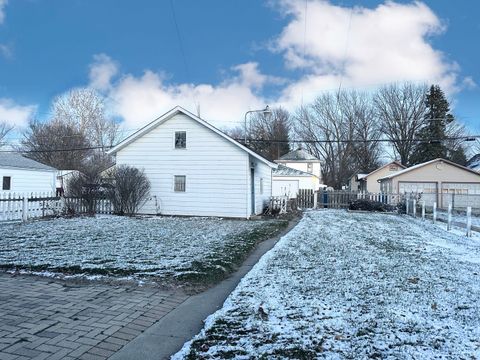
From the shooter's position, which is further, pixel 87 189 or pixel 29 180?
pixel 29 180

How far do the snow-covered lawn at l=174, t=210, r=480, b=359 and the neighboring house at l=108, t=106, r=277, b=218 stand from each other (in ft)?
33.6

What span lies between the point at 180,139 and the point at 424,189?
78.8 ft

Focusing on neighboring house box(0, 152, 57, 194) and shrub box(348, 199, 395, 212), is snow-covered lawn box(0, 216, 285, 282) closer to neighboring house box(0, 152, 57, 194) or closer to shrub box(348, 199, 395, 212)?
neighboring house box(0, 152, 57, 194)

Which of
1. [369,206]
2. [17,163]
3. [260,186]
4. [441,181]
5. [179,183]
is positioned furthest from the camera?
[441,181]

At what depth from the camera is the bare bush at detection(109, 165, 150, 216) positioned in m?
18.9

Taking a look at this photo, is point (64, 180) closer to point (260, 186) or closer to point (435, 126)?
point (260, 186)

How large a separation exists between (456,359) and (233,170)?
15.6 metres

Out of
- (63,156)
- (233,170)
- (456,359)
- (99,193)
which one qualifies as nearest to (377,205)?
(233,170)

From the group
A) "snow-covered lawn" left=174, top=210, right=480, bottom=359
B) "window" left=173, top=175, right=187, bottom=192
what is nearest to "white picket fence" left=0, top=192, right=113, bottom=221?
"window" left=173, top=175, right=187, bottom=192

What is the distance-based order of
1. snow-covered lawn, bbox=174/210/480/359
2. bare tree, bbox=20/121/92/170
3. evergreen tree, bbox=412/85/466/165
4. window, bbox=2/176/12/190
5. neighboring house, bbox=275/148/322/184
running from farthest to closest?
evergreen tree, bbox=412/85/466/165, neighboring house, bbox=275/148/322/184, bare tree, bbox=20/121/92/170, window, bbox=2/176/12/190, snow-covered lawn, bbox=174/210/480/359

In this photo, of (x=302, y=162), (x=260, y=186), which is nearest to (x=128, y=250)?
(x=260, y=186)

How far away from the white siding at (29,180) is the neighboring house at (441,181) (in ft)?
92.0

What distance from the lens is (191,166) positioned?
63.7 ft

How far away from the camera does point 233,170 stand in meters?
18.9
